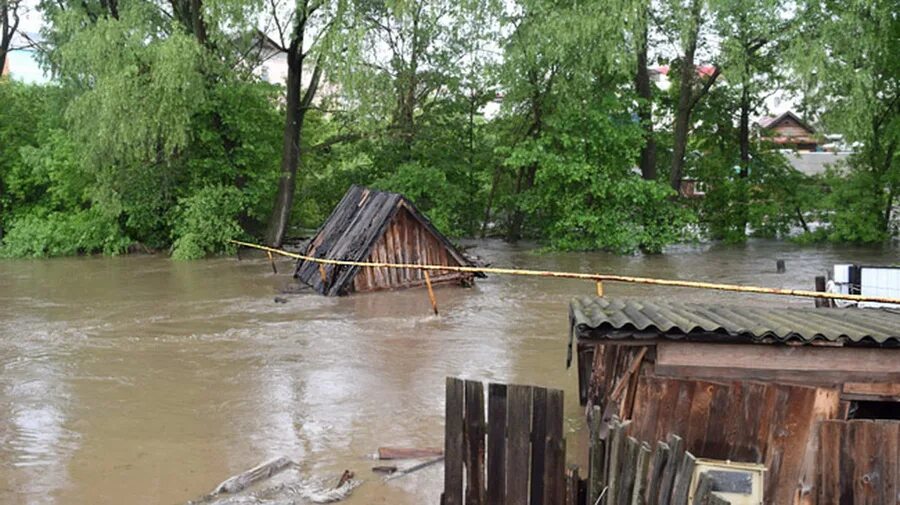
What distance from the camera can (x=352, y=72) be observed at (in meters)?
21.5

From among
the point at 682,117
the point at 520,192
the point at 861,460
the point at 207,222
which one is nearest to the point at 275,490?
the point at 861,460

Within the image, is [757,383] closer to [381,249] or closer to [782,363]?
[782,363]

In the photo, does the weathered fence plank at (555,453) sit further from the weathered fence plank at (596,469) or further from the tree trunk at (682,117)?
the tree trunk at (682,117)

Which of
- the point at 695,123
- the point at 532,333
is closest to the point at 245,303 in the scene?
the point at 532,333

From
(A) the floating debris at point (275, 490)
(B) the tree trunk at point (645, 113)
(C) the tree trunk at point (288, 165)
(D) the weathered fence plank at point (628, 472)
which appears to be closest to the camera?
(D) the weathered fence plank at point (628, 472)

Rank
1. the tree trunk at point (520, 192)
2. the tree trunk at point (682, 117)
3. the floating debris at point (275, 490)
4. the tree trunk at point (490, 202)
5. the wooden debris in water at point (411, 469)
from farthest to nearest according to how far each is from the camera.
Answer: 1. the tree trunk at point (490, 202)
2. the tree trunk at point (520, 192)
3. the tree trunk at point (682, 117)
4. the wooden debris in water at point (411, 469)
5. the floating debris at point (275, 490)

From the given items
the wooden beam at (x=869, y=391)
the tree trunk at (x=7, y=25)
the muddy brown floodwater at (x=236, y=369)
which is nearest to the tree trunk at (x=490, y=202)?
the muddy brown floodwater at (x=236, y=369)

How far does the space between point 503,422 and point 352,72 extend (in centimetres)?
1748

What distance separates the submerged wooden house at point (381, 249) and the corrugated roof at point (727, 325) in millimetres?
10311

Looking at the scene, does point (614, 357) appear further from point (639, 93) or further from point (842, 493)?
point (639, 93)

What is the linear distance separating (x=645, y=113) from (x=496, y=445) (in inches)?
876

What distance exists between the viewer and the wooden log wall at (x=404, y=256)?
17.3 m

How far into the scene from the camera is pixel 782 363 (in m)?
5.66

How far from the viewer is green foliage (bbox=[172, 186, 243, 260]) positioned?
2409 cm
